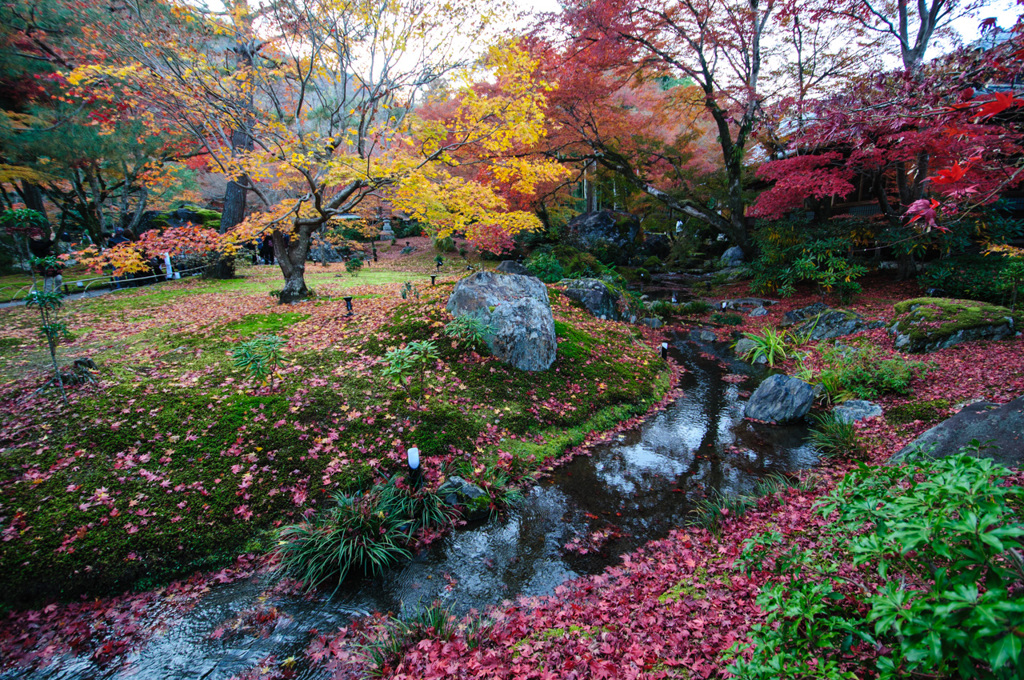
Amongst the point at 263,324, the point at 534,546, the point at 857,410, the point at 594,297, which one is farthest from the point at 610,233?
the point at 534,546

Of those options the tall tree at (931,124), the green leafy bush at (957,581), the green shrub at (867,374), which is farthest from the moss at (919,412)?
the green leafy bush at (957,581)

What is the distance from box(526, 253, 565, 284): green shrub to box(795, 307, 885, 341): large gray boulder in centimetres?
788

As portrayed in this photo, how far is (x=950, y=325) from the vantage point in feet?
25.9

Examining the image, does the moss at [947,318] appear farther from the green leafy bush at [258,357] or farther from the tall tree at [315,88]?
the green leafy bush at [258,357]

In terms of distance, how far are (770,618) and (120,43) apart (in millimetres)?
12704

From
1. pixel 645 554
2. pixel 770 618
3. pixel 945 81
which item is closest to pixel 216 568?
pixel 645 554

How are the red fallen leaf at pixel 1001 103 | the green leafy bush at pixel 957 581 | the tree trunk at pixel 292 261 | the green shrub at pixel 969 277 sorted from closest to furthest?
the green leafy bush at pixel 957 581, the red fallen leaf at pixel 1001 103, the green shrub at pixel 969 277, the tree trunk at pixel 292 261

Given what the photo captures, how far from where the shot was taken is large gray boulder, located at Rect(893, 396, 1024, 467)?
3.92 m

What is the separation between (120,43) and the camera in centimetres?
787

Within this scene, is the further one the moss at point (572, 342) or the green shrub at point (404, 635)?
the moss at point (572, 342)

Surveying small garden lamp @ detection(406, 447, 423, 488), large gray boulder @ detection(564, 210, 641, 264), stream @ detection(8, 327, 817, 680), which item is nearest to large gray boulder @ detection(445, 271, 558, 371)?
stream @ detection(8, 327, 817, 680)

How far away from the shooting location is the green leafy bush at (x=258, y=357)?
241 inches

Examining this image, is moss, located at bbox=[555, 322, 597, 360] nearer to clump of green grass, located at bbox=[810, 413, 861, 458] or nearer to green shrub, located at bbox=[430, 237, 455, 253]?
clump of green grass, located at bbox=[810, 413, 861, 458]

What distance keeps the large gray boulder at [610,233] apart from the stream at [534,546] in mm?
16008
